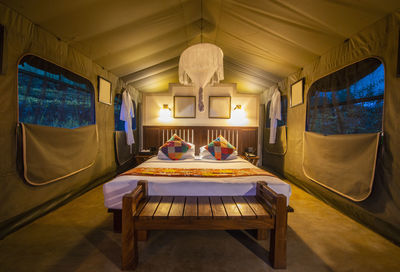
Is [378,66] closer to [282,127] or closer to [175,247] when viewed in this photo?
[282,127]

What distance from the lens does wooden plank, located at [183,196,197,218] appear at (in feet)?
4.21

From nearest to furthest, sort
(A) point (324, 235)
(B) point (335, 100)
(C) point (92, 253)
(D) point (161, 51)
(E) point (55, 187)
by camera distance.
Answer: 1. (C) point (92, 253)
2. (A) point (324, 235)
3. (E) point (55, 187)
4. (B) point (335, 100)
5. (D) point (161, 51)

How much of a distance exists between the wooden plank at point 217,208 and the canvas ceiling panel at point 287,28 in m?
2.25

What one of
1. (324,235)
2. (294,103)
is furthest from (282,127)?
(324,235)

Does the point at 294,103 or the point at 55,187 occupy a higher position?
the point at 294,103

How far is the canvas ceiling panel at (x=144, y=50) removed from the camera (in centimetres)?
278

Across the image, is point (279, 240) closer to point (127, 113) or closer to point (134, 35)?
point (134, 35)

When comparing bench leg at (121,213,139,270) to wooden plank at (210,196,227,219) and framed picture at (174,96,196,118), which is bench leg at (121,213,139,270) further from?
framed picture at (174,96,196,118)

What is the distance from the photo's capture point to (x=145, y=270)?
125 centimetres

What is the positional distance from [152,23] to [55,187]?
257cm

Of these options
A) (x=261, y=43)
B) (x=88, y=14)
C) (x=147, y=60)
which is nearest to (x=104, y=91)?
(x=147, y=60)

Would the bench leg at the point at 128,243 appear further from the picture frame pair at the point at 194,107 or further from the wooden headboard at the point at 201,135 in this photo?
the picture frame pair at the point at 194,107

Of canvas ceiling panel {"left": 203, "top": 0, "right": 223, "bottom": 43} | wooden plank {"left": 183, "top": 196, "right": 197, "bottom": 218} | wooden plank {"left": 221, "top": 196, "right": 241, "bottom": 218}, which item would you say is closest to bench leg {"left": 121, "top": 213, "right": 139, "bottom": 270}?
wooden plank {"left": 183, "top": 196, "right": 197, "bottom": 218}

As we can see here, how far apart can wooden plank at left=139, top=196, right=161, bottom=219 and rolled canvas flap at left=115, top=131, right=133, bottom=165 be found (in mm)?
2405
